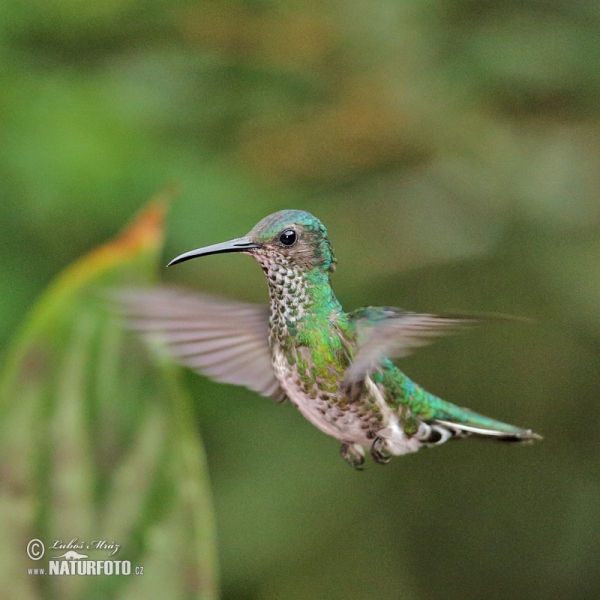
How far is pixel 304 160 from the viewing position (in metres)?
1.85

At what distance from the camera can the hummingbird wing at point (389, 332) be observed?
2.37 feet

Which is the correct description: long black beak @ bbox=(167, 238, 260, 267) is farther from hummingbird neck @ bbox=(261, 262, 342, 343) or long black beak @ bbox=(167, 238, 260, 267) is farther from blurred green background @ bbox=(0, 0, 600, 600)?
blurred green background @ bbox=(0, 0, 600, 600)

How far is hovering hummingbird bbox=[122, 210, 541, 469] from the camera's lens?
0.77 metres

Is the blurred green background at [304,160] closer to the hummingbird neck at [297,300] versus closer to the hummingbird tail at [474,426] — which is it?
the hummingbird tail at [474,426]

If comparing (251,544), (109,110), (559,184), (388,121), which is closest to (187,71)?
(109,110)

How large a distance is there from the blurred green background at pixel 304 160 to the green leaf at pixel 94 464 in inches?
20.6

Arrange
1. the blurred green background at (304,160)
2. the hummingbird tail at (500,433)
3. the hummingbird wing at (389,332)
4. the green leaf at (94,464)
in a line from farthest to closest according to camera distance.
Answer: the blurred green background at (304,160) < the green leaf at (94,464) < the hummingbird tail at (500,433) < the hummingbird wing at (389,332)

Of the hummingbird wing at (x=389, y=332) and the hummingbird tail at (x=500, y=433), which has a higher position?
the hummingbird wing at (x=389, y=332)

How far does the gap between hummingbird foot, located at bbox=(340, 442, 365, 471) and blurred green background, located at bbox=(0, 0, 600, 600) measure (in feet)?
2.91

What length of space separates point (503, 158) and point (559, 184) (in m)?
0.14

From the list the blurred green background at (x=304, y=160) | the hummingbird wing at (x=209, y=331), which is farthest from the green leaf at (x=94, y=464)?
the blurred green background at (x=304, y=160)

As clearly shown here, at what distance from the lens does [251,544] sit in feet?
6.42

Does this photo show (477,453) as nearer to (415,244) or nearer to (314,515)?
(314,515)

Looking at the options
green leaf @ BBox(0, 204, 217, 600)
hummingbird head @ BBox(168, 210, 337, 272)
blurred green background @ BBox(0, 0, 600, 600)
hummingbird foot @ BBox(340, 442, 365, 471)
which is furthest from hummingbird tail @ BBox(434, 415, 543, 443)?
blurred green background @ BBox(0, 0, 600, 600)
